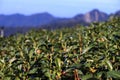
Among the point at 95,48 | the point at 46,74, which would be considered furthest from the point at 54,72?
the point at 95,48

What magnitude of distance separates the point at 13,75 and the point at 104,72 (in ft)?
4.35

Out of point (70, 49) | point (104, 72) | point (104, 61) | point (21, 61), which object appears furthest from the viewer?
point (70, 49)

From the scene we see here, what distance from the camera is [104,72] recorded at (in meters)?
4.30

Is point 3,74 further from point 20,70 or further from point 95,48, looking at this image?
point 95,48

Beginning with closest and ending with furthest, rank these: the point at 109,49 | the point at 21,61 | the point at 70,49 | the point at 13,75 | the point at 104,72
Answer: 1. the point at 104,72
2. the point at 13,75
3. the point at 21,61
4. the point at 109,49
5. the point at 70,49

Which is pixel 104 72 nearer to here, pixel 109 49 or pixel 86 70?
pixel 86 70

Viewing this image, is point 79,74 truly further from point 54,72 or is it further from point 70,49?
point 70,49

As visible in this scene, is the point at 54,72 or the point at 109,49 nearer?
the point at 54,72

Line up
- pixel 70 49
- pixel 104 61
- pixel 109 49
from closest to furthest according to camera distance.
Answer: pixel 104 61, pixel 109 49, pixel 70 49

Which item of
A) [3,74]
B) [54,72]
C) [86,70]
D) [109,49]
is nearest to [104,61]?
[86,70]

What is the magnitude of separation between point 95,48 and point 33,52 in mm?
1162

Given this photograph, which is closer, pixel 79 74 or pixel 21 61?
pixel 79 74

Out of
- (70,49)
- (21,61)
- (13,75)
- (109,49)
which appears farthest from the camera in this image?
A: (70,49)

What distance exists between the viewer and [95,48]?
631cm
